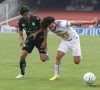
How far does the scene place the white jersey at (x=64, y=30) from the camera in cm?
1138

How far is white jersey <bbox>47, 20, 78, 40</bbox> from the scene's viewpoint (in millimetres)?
11380

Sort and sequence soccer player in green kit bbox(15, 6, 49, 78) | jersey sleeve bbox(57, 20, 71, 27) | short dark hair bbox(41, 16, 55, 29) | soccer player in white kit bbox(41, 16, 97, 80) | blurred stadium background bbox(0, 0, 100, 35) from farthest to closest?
blurred stadium background bbox(0, 0, 100, 35), soccer player in green kit bbox(15, 6, 49, 78), jersey sleeve bbox(57, 20, 71, 27), soccer player in white kit bbox(41, 16, 97, 80), short dark hair bbox(41, 16, 55, 29)

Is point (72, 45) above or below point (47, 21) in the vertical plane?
below

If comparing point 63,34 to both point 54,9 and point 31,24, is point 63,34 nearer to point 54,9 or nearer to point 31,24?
point 31,24

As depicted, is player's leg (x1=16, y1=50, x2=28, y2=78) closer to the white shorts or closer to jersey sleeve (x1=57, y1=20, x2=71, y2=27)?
the white shorts

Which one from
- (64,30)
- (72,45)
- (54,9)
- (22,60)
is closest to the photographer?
(64,30)

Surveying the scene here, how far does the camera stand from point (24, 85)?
10.8 metres

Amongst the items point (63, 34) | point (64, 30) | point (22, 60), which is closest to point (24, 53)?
point (22, 60)

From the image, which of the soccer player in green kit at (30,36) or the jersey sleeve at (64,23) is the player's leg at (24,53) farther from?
the jersey sleeve at (64,23)

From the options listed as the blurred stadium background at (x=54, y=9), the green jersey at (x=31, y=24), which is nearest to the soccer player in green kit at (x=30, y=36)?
the green jersey at (x=31, y=24)

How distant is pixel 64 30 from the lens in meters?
11.6

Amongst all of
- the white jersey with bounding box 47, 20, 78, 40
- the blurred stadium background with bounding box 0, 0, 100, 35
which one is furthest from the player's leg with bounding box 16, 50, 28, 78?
the blurred stadium background with bounding box 0, 0, 100, 35

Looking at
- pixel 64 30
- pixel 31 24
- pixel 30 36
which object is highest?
pixel 31 24

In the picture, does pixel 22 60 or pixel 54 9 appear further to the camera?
pixel 54 9
